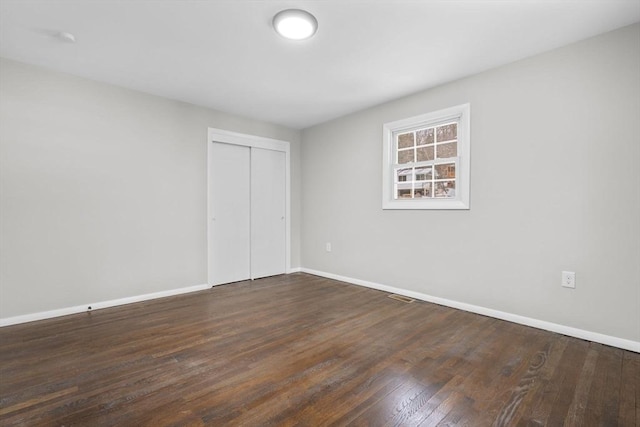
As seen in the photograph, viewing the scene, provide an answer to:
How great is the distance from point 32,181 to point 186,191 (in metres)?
1.43

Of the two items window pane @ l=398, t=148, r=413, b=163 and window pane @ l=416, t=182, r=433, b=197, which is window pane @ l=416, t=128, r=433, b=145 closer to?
window pane @ l=398, t=148, r=413, b=163

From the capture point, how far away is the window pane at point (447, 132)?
3316 mm

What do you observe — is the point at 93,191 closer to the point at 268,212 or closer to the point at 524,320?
the point at 268,212

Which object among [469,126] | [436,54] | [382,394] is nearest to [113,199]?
[382,394]

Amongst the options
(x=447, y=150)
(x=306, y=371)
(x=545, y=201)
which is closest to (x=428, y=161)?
(x=447, y=150)

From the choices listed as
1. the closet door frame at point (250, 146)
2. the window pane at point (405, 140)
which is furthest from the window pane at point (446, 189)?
the closet door frame at point (250, 146)

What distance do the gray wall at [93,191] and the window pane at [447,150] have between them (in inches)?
116

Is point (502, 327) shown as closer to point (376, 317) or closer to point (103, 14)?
point (376, 317)

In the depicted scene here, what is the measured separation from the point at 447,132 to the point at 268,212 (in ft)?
9.22

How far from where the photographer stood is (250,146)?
4520 mm

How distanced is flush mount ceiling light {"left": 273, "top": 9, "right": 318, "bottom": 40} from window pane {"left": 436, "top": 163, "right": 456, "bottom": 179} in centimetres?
200

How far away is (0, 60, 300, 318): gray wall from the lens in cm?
277

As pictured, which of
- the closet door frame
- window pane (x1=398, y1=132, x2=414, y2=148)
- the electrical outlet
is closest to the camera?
the electrical outlet

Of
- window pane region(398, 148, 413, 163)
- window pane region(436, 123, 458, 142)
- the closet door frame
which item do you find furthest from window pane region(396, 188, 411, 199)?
the closet door frame
